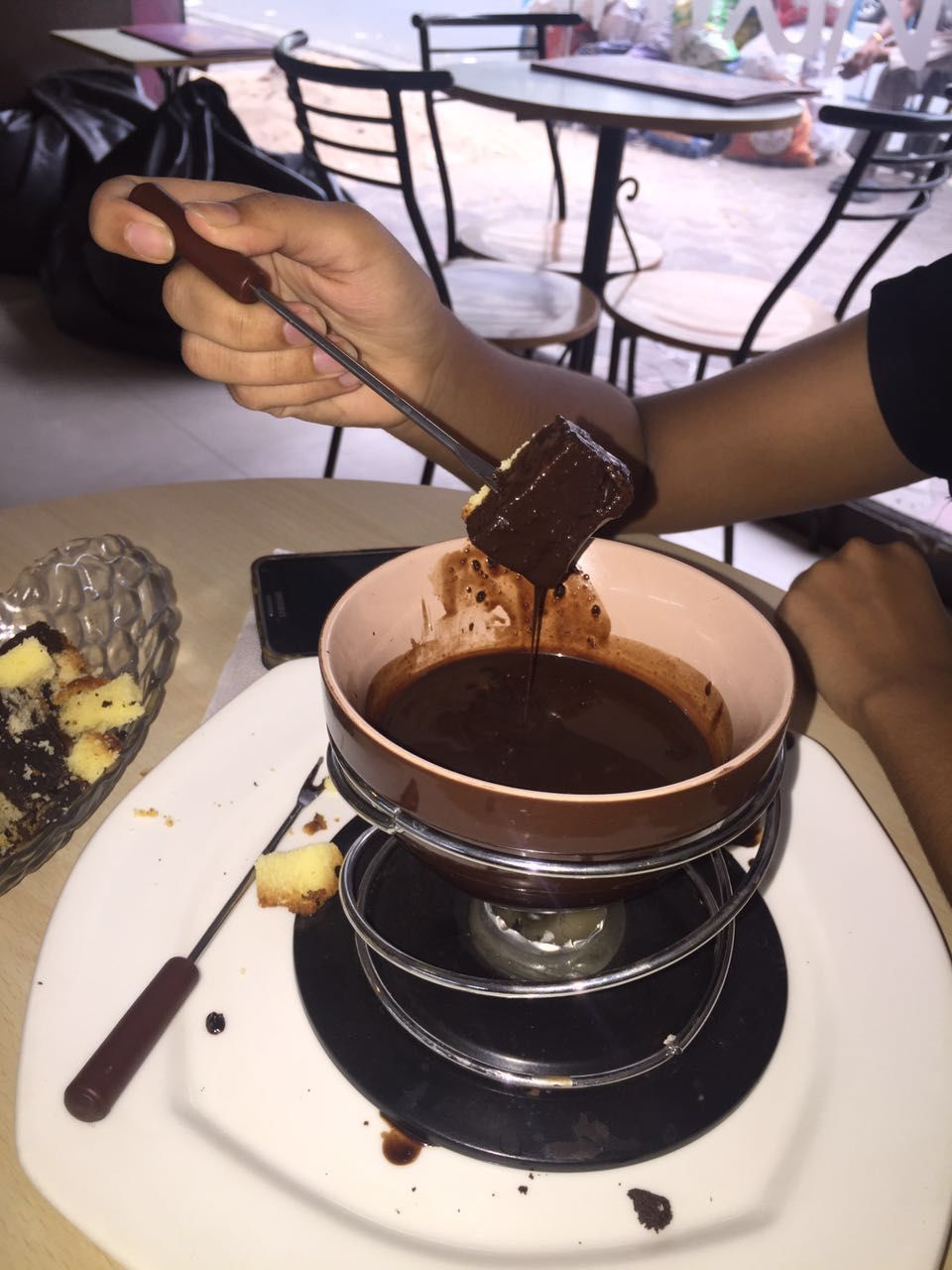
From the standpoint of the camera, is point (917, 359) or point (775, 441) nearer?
point (917, 359)

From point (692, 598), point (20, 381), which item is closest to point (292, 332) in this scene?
point (692, 598)

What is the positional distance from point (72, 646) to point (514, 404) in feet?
2.34

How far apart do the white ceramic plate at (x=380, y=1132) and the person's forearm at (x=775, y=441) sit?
0.79m

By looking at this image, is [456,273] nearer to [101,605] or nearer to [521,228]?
[521,228]

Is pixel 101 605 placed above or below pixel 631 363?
above

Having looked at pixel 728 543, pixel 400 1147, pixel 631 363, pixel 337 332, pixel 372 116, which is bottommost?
pixel 728 543

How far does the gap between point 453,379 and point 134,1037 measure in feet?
3.12

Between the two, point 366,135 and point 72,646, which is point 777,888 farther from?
point 366,135

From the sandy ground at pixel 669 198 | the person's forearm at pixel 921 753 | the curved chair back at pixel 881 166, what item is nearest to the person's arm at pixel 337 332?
the person's forearm at pixel 921 753

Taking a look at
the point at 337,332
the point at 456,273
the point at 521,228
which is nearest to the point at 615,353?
the point at 456,273

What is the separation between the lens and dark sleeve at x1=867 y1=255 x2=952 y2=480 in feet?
4.22

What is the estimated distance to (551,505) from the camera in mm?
765

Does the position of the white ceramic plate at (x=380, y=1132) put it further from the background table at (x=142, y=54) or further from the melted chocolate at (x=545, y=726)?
the background table at (x=142, y=54)

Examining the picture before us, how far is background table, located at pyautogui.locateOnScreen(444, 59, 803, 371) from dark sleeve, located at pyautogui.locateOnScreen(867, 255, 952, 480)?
166 cm
